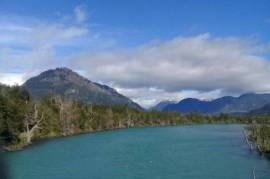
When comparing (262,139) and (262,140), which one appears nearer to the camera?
(262,140)

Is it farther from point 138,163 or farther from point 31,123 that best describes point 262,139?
point 31,123

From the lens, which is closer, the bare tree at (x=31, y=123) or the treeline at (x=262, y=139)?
the treeline at (x=262, y=139)

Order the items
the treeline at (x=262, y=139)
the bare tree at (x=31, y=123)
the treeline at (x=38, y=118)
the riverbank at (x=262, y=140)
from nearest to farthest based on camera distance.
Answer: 1. the riverbank at (x=262, y=140)
2. the treeline at (x=262, y=139)
3. the treeline at (x=38, y=118)
4. the bare tree at (x=31, y=123)

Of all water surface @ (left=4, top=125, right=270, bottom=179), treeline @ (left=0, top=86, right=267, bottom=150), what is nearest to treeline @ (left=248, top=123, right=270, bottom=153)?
water surface @ (left=4, top=125, right=270, bottom=179)

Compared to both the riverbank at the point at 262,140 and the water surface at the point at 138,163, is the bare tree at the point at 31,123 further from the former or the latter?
the riverbank at the point at 262,140

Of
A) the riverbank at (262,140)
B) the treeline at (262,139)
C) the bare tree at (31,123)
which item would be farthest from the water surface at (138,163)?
the bare tree at (31,123)

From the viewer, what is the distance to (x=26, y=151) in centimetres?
9388

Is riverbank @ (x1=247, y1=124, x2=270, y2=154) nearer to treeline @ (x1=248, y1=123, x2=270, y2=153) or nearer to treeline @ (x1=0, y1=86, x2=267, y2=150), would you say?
treeline @ (x1=248, y1=123, x2=270, y2=153)

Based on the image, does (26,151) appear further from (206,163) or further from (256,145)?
(256,145)

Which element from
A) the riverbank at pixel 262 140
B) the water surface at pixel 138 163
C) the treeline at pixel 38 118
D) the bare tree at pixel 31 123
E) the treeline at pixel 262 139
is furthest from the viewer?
the bare tree at pixel 31 123

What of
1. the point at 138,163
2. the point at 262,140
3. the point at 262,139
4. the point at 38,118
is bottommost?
the point at 138,163

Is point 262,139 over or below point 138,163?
over

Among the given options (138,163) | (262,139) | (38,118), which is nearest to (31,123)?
(38,118)

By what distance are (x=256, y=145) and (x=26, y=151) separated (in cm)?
4885
